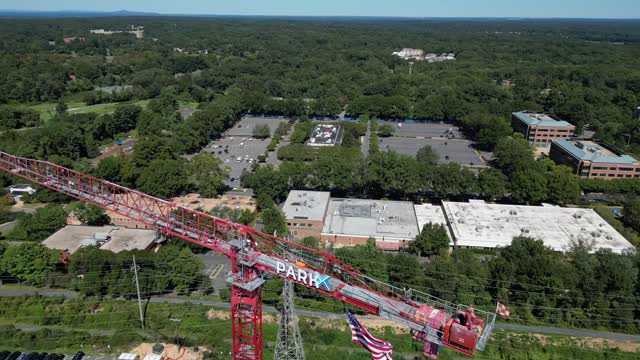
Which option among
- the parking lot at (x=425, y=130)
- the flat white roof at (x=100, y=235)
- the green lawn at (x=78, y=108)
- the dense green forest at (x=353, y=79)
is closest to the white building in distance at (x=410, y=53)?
the dense green forest at (x=353, y=79)

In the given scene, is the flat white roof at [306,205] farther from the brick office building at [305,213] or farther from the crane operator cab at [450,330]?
the crane operator cab at [450,330]

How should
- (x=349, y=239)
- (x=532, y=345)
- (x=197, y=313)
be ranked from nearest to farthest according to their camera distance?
(x=532, y=345) < (x=197, y=313) < (x=349, y=239)

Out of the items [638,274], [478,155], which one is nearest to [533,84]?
[478,155]

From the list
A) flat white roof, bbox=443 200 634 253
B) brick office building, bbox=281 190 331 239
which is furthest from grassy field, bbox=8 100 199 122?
flat white roof, bbox=443 200 634 253

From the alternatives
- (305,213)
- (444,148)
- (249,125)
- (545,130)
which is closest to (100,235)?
(305,213)

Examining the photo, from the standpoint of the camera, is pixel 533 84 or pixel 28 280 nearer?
pixel 28 280

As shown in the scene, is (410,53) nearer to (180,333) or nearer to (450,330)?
(180,333)

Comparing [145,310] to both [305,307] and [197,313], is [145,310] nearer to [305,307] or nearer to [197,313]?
[197,313]
